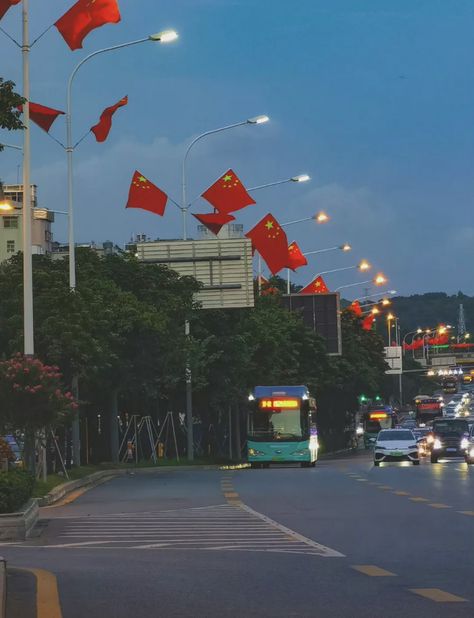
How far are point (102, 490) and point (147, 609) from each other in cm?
2681

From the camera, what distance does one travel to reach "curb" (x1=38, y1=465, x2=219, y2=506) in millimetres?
32194

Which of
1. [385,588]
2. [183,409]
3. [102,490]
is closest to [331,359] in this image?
[183,409]

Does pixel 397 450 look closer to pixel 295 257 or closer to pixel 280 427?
pixel 280 427

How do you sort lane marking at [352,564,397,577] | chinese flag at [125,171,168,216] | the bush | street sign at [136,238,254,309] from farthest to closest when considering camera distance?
street sign at [136,238,254,309], chinese flag at [125,171,168,216], the bush, lane marking at [352,564,397,577]

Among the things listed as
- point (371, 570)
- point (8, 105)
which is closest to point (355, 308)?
point (8, 105)

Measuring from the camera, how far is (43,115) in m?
36.5

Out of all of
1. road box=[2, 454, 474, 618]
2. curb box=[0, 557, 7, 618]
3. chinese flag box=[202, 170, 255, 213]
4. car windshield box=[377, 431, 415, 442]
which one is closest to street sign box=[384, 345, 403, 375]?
car windshield box=[377, 431, 415, 442]

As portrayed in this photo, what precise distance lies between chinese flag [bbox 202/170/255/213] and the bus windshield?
7834 millimetres

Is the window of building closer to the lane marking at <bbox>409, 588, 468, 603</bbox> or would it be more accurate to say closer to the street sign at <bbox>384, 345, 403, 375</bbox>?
the street sign at <bbox>384, 345, 403, 375</bbox>

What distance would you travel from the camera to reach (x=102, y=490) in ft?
124

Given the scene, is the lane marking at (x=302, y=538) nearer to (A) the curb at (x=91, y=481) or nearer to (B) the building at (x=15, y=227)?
(A) the curb at (x=91, y=481)

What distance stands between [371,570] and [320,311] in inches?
3077

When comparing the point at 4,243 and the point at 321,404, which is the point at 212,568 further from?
the point at 4,243

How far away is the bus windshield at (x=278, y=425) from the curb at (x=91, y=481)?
3.79 m
